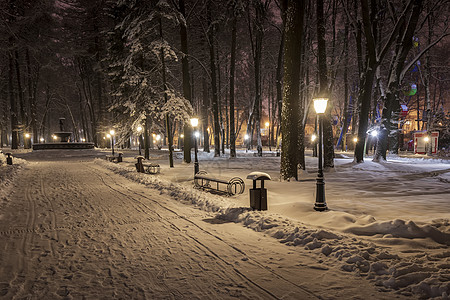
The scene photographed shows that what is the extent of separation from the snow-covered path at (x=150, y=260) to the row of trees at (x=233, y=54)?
6765mm

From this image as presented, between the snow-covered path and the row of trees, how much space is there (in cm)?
677

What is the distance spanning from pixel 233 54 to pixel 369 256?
73.8ft

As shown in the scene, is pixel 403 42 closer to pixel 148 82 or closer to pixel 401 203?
pixel 401 203

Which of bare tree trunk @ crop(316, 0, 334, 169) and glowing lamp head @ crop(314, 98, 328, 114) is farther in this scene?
bare tree trunk @ crop(316, 0, 334, 169)

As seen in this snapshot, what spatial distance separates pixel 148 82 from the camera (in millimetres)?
19828

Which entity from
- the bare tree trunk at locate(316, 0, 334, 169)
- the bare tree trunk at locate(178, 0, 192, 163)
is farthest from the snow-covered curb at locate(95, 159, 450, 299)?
the bare tree trunk at locate(178, 0, 192, 163)

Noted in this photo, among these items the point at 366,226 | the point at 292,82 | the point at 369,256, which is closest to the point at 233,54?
the point at 292,82

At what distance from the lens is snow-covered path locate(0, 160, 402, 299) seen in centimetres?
363

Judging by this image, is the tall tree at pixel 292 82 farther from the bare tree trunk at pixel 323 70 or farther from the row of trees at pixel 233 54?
the bare tree trunk at pixel 323 70

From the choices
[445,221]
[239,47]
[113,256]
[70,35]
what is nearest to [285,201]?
[445,221]

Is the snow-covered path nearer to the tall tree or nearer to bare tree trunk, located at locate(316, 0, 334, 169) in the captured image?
the tall tree

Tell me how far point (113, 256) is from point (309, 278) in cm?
331

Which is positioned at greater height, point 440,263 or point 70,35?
point 70,35

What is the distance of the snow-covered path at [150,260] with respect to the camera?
11.9 ft
